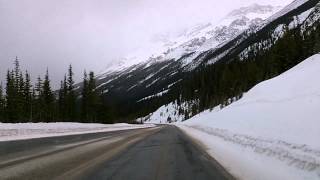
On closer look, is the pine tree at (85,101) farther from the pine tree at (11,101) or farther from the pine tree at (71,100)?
the pine tree at (11,101)

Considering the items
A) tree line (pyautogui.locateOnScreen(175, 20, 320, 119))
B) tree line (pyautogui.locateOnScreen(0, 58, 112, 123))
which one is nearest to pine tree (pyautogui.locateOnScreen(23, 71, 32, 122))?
tree line (pyautogui.locateOnScreen(0, 58, 112, 123))

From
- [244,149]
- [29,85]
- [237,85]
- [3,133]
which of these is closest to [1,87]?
[29,85]

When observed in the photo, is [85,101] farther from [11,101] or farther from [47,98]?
[11,101]

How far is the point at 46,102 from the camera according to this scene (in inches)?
3954

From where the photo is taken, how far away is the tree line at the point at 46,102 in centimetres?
8994

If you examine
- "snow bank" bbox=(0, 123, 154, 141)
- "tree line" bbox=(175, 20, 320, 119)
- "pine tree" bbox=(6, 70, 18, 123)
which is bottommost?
"snow bank" bbox=(0, 123, 154, 141)

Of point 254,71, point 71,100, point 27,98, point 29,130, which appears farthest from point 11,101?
point 254,71

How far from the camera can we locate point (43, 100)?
99812 mm

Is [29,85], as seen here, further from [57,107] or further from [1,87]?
[57,107]

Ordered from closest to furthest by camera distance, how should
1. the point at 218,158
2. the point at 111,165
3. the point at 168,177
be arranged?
the point at 168,177
the point at 111,165
the point at 218,158

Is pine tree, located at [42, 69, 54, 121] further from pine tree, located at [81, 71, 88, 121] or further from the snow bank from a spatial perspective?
the snow bank

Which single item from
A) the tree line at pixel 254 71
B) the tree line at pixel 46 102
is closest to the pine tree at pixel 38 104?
the tree line at pixel 46 102

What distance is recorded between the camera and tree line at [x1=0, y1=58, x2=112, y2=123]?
89.9 m

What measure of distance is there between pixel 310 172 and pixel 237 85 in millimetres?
115026
